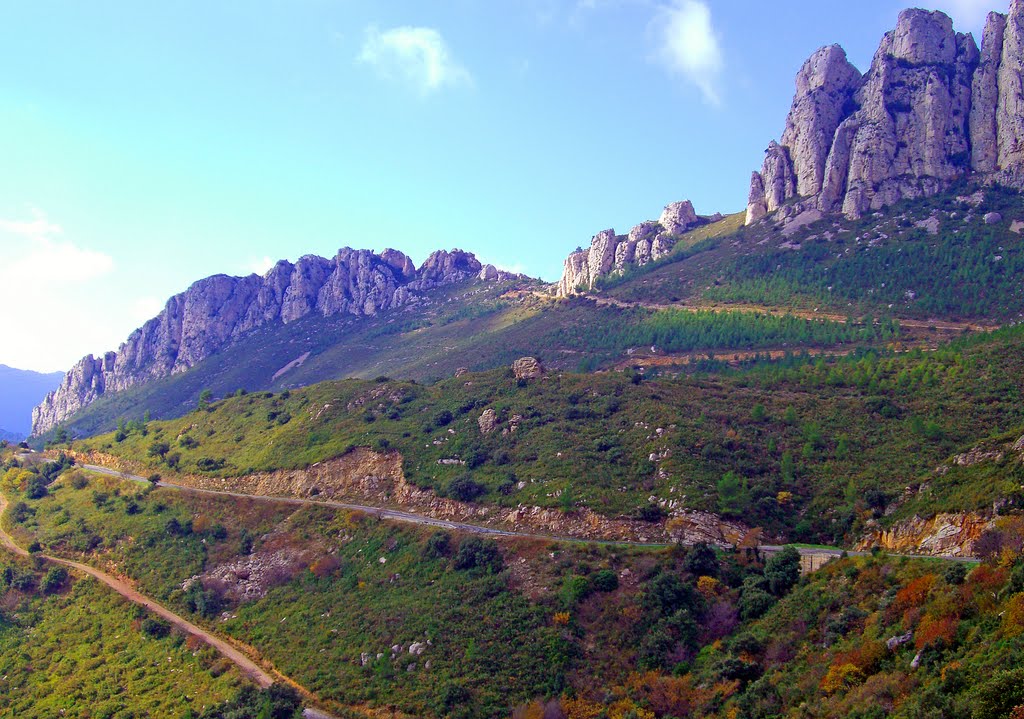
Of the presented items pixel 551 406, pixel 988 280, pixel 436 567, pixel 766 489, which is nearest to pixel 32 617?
pixel 436 567

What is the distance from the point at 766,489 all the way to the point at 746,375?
3224 centimetres

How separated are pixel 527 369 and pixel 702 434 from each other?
25.9 m

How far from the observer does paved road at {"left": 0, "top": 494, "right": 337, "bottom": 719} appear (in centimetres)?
4325

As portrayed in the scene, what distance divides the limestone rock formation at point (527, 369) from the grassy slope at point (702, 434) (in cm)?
124

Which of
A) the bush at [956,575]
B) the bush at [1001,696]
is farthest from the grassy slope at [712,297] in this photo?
the bush at [1001,696]

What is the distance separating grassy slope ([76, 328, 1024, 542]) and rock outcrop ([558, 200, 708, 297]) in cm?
9193

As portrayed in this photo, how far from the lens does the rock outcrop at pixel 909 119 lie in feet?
418

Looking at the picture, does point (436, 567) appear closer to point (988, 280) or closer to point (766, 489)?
point (766, 489)

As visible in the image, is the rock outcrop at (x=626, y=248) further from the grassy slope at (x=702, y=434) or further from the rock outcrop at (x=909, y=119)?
the grassy slope at (x=702, y=434)

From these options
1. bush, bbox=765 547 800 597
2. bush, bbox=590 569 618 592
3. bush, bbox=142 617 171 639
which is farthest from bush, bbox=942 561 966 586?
bush, bbox=142 617 171 639

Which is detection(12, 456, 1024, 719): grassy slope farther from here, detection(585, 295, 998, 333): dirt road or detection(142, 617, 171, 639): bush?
detection(585, 295, 998, 333): dirt road

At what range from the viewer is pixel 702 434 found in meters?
58.5

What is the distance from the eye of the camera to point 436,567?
49.2m

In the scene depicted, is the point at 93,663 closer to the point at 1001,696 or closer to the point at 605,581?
the point at 605,581
